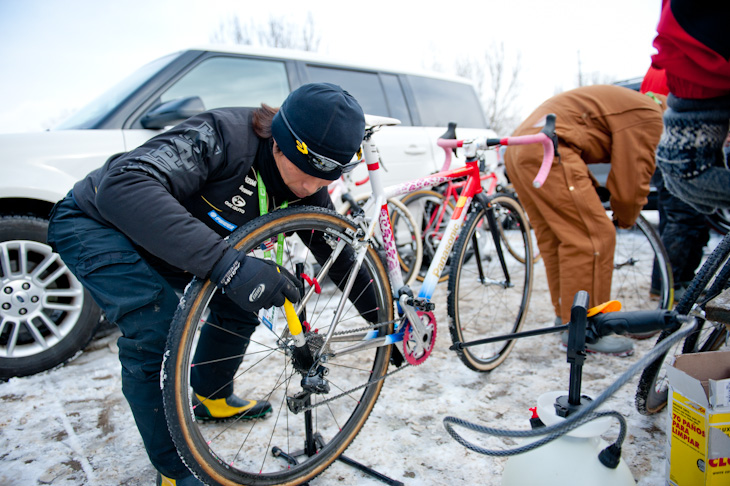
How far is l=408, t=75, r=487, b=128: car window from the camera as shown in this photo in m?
4.72

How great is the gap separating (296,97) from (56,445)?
177 centimetres

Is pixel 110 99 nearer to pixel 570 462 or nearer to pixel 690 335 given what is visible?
pixel 570 462

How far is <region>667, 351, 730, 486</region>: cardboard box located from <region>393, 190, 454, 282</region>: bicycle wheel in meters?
2.75

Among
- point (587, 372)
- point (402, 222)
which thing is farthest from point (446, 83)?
point (587, 372)

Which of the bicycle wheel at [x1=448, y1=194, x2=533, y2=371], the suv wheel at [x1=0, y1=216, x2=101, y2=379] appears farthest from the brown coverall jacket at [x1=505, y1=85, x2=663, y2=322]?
the suv wheel at [x1=0, y1=216, x2=101, y2=379]

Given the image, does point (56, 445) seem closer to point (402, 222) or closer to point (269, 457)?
point (269, 457)

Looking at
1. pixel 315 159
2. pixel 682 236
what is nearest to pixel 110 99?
pixel 315 159

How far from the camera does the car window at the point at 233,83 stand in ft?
10.5

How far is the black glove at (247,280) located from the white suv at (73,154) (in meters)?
1.76

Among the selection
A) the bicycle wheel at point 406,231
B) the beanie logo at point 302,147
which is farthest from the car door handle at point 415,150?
the beanie logo at point 302,147

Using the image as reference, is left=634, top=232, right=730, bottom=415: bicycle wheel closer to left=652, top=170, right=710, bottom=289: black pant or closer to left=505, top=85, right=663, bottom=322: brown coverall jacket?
left=505, top=85, right=663, bottom=322: brown coverall jacket

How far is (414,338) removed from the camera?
2006 millimetres

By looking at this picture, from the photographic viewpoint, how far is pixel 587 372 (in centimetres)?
249

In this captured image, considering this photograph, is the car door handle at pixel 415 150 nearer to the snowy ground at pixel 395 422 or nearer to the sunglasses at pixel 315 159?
Result: the snowy ground at pixel 395 422
